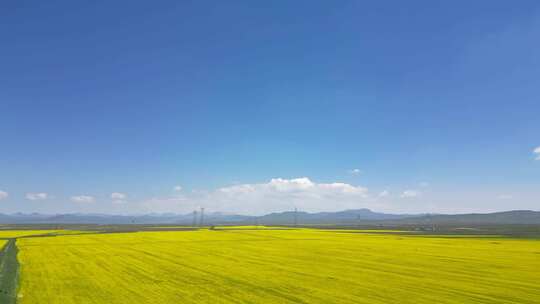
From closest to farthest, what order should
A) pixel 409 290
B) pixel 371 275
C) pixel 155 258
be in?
pixel 409 290 → pixel 371 275 → pixel 155 258

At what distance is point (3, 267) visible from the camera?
34.6m

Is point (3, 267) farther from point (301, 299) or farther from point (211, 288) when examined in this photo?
point (301, 299)

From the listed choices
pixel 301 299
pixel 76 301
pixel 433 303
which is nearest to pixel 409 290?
pixel 433 303

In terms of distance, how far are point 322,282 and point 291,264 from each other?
11003mm

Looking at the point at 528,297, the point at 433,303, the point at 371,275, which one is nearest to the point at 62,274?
the point at 371,275

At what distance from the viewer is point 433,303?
20500 millimetres

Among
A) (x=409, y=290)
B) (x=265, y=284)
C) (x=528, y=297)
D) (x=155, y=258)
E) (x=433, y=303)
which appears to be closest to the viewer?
(x=433, y=303)

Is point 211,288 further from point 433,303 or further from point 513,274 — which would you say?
point 513,274

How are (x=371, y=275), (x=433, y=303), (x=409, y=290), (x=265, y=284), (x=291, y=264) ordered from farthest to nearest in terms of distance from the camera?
(x=291, y=264) < (x=371, y=275) < (x=265, y=284) < (x=409, y=290) < (x=433, y=303)

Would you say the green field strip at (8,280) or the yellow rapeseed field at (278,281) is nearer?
the green field strip at (8,280)

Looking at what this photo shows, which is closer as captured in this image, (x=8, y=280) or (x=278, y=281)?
(x=278, y=281)

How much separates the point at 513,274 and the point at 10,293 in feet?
120

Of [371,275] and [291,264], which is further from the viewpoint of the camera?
[291,264]

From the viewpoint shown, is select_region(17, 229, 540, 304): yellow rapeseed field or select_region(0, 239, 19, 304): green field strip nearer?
select_region(0, 239, 19, 304): green field strip
